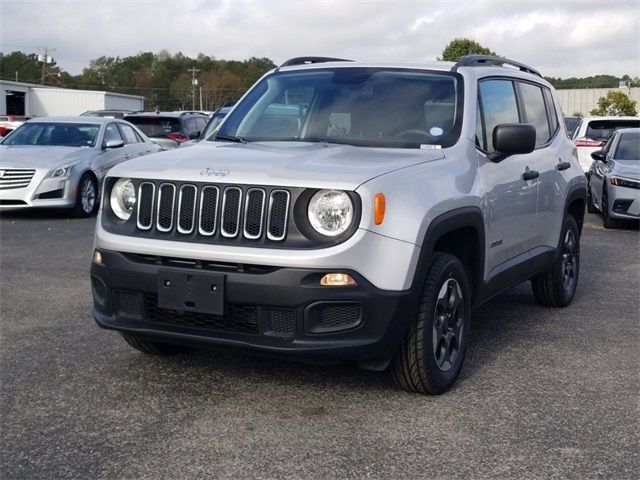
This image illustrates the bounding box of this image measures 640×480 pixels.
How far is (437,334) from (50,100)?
200 feet

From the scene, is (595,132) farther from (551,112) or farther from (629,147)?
(551,112)

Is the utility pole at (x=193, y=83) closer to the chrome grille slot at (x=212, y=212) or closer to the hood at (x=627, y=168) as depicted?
the hood at (x=627, y=168)

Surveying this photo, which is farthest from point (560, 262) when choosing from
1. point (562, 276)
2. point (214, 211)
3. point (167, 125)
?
point (167, 125)

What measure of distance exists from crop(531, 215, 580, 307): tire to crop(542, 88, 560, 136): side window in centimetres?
72

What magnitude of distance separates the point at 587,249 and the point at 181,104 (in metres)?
103

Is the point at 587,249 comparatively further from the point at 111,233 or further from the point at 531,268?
the point at 111,233

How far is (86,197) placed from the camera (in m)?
13.4

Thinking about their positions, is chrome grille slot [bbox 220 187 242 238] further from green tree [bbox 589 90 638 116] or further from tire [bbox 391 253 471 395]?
green tree [bbox 589 90 638 116]

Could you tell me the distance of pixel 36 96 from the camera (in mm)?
61250

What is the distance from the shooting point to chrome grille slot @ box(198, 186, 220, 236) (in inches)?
167

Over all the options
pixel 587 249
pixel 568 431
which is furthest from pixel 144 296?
pixel 587 249

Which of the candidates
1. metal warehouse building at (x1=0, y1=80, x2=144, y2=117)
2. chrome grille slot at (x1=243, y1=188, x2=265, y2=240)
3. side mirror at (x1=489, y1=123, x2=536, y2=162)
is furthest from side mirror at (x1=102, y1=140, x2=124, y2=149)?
metal warehouse building at (x1=0, y1=80, x2=144, y2=117)

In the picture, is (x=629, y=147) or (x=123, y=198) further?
(x=629, y=147)

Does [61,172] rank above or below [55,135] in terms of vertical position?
below
